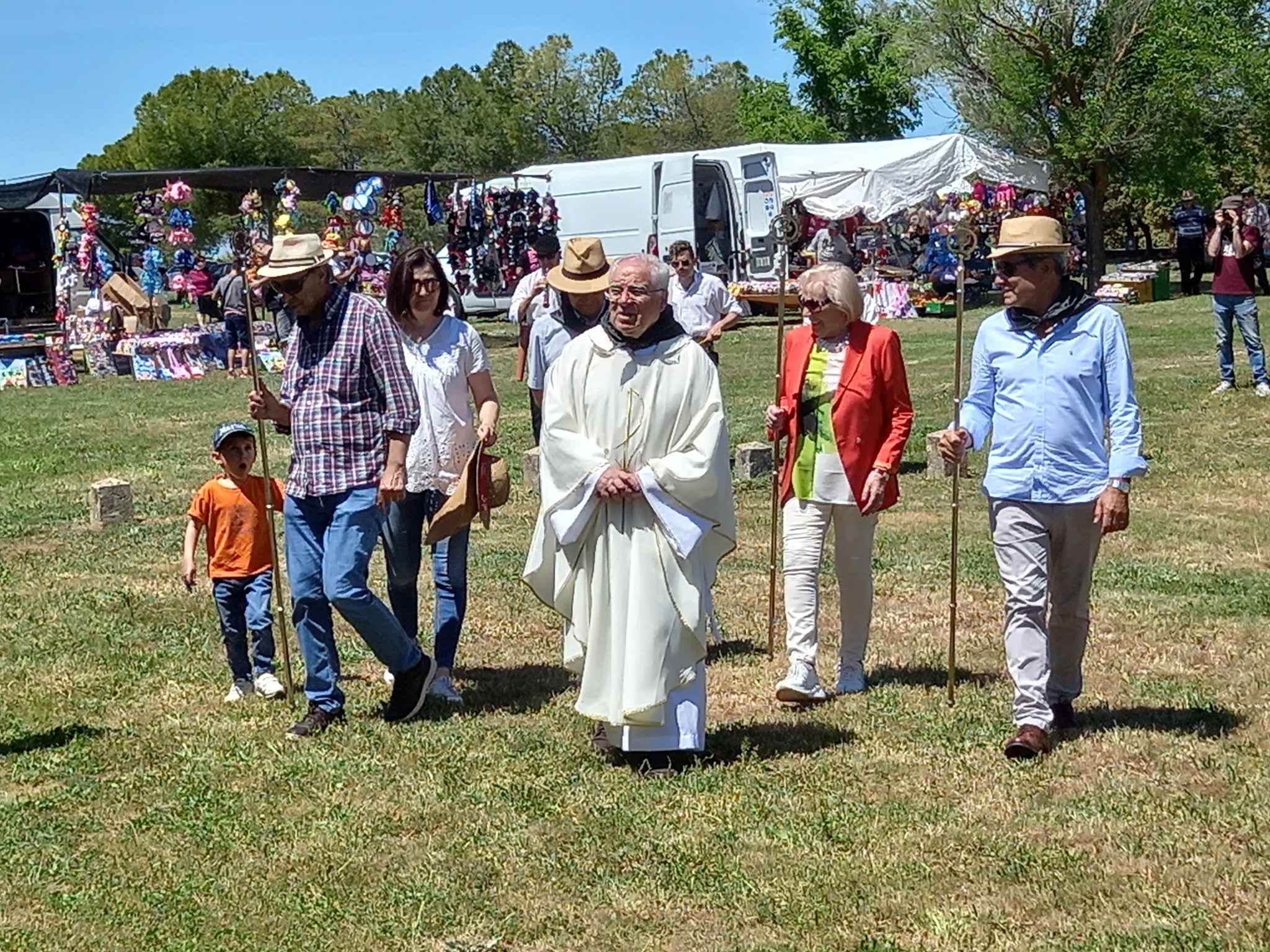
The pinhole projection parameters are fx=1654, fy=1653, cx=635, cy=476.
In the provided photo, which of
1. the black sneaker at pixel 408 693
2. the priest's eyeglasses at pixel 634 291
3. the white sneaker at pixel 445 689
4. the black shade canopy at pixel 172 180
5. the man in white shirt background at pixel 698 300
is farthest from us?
the black shade canopy at pixel 172 180

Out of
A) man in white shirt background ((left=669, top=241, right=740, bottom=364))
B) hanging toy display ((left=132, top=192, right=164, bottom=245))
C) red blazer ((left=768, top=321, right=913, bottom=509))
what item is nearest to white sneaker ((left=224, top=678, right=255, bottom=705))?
red blazer ((left=768, top=321, right=913, bottom=509))

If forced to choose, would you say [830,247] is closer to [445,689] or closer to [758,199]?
[758,199]

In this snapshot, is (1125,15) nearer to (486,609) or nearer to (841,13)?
(841,13)

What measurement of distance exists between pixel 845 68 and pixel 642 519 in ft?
166

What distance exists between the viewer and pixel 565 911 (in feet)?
16.0

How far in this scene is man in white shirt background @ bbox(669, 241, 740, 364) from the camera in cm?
1156

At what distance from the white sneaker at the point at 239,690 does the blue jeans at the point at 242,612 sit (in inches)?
0.7

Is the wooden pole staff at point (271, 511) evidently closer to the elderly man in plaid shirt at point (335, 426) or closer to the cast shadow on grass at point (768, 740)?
the elderly man in plaid shirt at point (335, 426)

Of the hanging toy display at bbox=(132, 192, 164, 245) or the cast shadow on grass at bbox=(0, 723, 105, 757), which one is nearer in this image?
the cast shadow on grass at bbox=(0, 723, 105, 757)

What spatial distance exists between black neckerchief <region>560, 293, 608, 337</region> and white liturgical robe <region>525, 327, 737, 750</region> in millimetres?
2074

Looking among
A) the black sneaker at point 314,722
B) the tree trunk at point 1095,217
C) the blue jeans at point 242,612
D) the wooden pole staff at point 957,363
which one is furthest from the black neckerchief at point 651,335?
the tree trunk at point 1095,217

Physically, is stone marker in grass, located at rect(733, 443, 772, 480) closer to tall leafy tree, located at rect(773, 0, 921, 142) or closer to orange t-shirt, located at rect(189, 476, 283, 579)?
orange t-shirt, located at rect(189, 476, 283, 579)

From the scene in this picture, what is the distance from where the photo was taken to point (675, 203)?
2914 centimetres

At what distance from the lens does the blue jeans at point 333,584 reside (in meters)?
6.44
